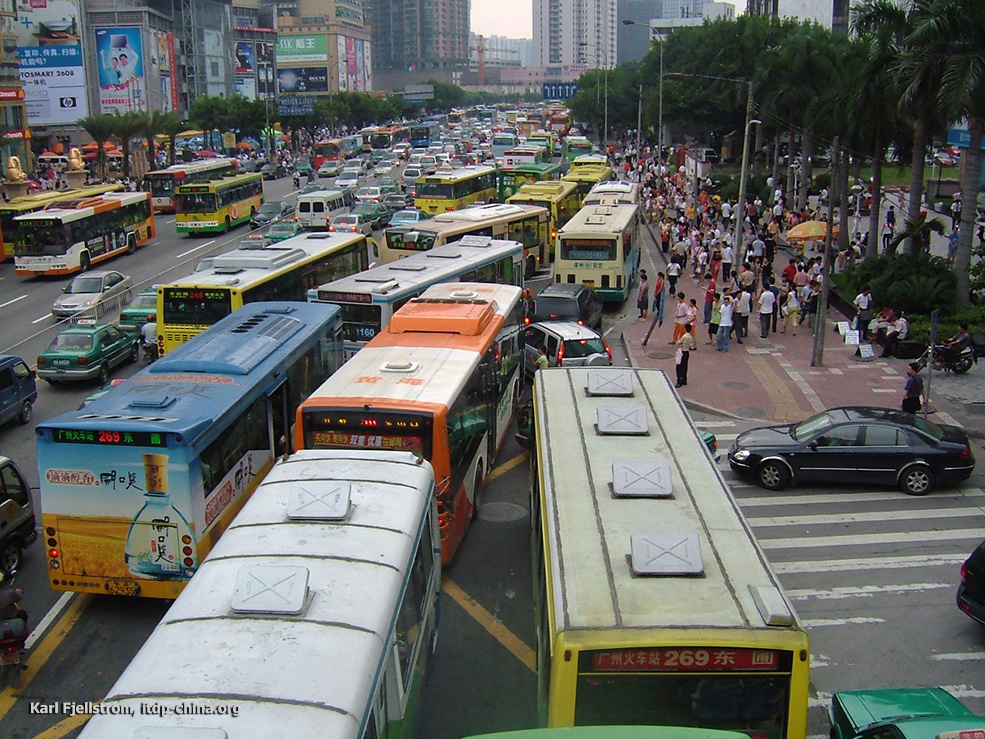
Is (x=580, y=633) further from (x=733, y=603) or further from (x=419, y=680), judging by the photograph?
(x=419, y=680)

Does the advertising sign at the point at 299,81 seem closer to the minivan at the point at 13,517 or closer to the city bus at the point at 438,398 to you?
the city bus at the point at 438,398

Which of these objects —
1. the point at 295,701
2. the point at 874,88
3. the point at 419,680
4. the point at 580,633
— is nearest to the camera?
the point at 295,701

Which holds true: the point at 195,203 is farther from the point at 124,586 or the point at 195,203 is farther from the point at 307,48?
the point at 307,48

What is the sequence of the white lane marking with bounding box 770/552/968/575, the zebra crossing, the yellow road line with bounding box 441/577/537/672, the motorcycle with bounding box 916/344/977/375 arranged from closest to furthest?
the zebra crossing, the yellow road line with bounding box 441/577/537/672, the white lane marking with bounding box 770/552/968/575, the motorcycle with bounding box 916/344/977/375

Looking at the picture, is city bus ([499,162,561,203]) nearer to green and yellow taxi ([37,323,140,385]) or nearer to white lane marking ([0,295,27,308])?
white lane marking ([0,295,27,308])

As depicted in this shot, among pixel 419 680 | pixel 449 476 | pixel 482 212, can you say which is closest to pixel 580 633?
pixel 419 680

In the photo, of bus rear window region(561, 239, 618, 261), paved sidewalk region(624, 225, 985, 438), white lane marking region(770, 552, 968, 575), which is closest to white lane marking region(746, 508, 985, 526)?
white lane marking region(770, 552, 968, 575)

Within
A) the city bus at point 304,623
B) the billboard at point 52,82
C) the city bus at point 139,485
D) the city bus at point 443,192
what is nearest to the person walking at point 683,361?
the city bus at point 139,485
